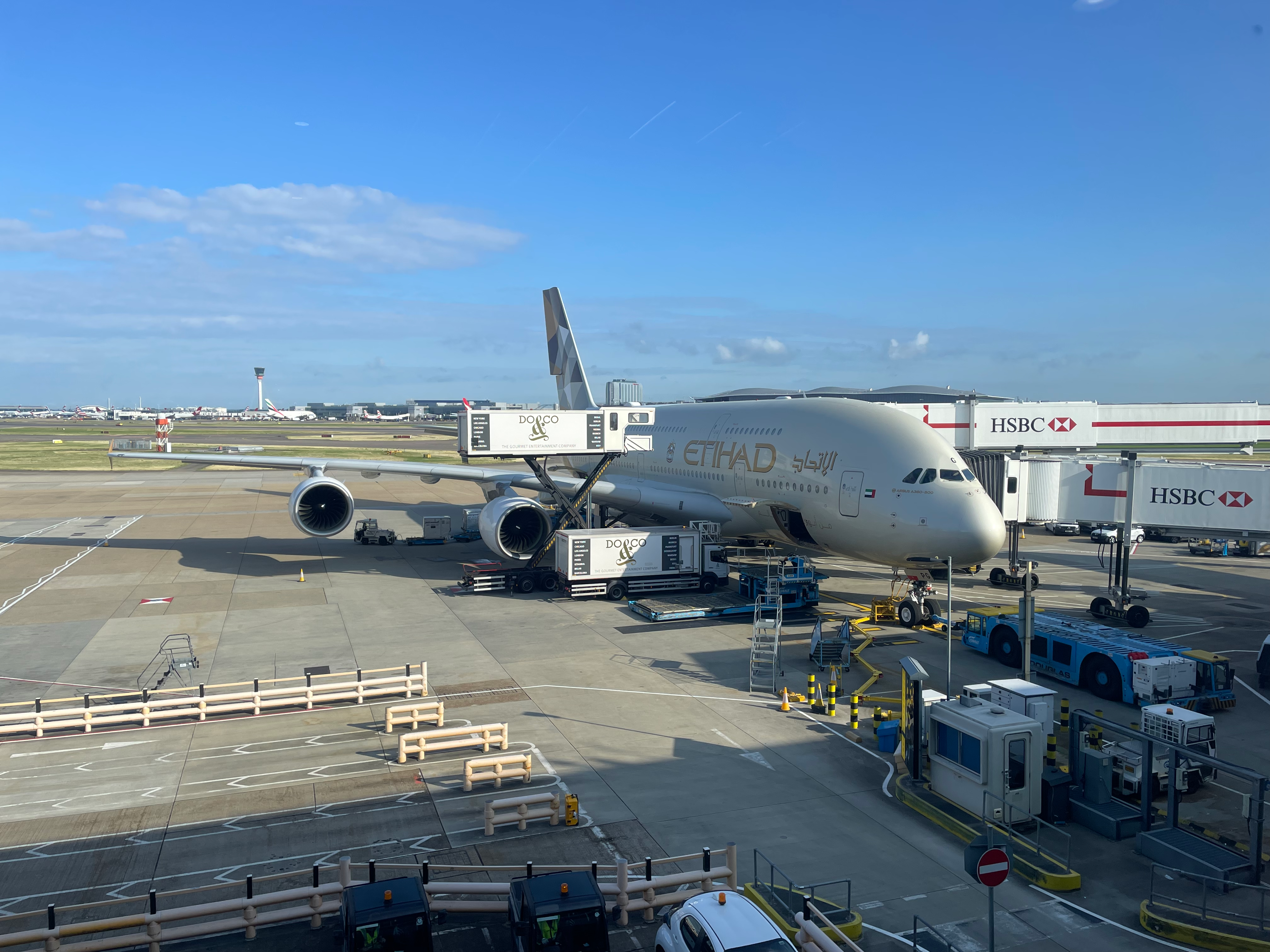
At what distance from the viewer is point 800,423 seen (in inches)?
1126

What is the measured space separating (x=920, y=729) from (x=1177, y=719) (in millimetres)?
4246

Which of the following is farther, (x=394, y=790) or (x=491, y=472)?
(x=491, y=472)

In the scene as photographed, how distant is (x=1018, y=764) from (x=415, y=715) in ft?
36.3

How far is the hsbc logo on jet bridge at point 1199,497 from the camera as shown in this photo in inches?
973

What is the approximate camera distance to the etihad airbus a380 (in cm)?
2344

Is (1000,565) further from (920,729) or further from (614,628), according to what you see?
(920,729)

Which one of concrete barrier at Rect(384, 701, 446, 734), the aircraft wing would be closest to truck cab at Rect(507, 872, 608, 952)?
concrete barrier at Rect(384, 701, 446, 734)

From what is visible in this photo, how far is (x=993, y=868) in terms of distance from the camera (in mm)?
8703

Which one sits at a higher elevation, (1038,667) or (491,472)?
(491,472)

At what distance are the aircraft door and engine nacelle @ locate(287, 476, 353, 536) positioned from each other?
1831 cm

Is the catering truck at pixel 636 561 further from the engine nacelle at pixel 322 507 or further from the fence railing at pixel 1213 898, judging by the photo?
the fence railing at pixel 1213 898

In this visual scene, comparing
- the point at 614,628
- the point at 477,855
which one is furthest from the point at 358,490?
the point at 477,855

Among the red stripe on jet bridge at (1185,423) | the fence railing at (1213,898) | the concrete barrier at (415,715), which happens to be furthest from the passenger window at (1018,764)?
the red stripe on jet bridge at (1185,423)

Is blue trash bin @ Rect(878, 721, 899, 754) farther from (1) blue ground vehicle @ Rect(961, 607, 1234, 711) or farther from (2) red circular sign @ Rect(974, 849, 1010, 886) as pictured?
(2) red circular sign @ Rect(974, 849, 1010, 886)
